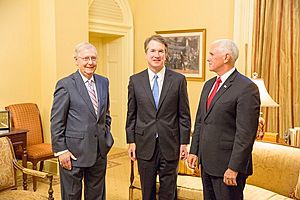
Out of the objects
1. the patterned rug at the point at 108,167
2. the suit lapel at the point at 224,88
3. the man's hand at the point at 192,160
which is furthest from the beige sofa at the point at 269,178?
the patterned rug at the point at 108,167

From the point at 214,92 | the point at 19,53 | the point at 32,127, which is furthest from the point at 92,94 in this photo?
the point at 19,53

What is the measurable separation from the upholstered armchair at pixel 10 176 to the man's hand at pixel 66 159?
0.23 metres

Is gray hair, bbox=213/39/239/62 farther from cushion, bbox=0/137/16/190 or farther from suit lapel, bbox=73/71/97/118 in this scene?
cushion, bbox=0/137/16/190

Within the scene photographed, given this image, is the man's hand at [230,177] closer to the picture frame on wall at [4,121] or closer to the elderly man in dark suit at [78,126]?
the elderly man in dark suit at [78,126]

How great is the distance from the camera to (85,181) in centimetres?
255

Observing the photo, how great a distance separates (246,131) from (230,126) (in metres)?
0.12

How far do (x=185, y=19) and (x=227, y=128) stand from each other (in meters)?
3.46

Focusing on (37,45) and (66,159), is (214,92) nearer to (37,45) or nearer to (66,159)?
(66,159)

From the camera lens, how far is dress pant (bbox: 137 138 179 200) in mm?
2467

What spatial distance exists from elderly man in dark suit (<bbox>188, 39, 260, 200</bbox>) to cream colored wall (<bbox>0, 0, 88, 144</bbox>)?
2763mm

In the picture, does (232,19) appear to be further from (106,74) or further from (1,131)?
(1,131)

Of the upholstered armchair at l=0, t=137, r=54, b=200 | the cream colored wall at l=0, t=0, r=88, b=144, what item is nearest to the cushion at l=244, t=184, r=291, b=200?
Result: the upholstered armchair at l=0, t=137, r=54, b=200

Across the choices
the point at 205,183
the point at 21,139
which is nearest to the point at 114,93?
the point at 21,139

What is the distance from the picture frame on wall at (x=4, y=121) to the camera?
146 inches
